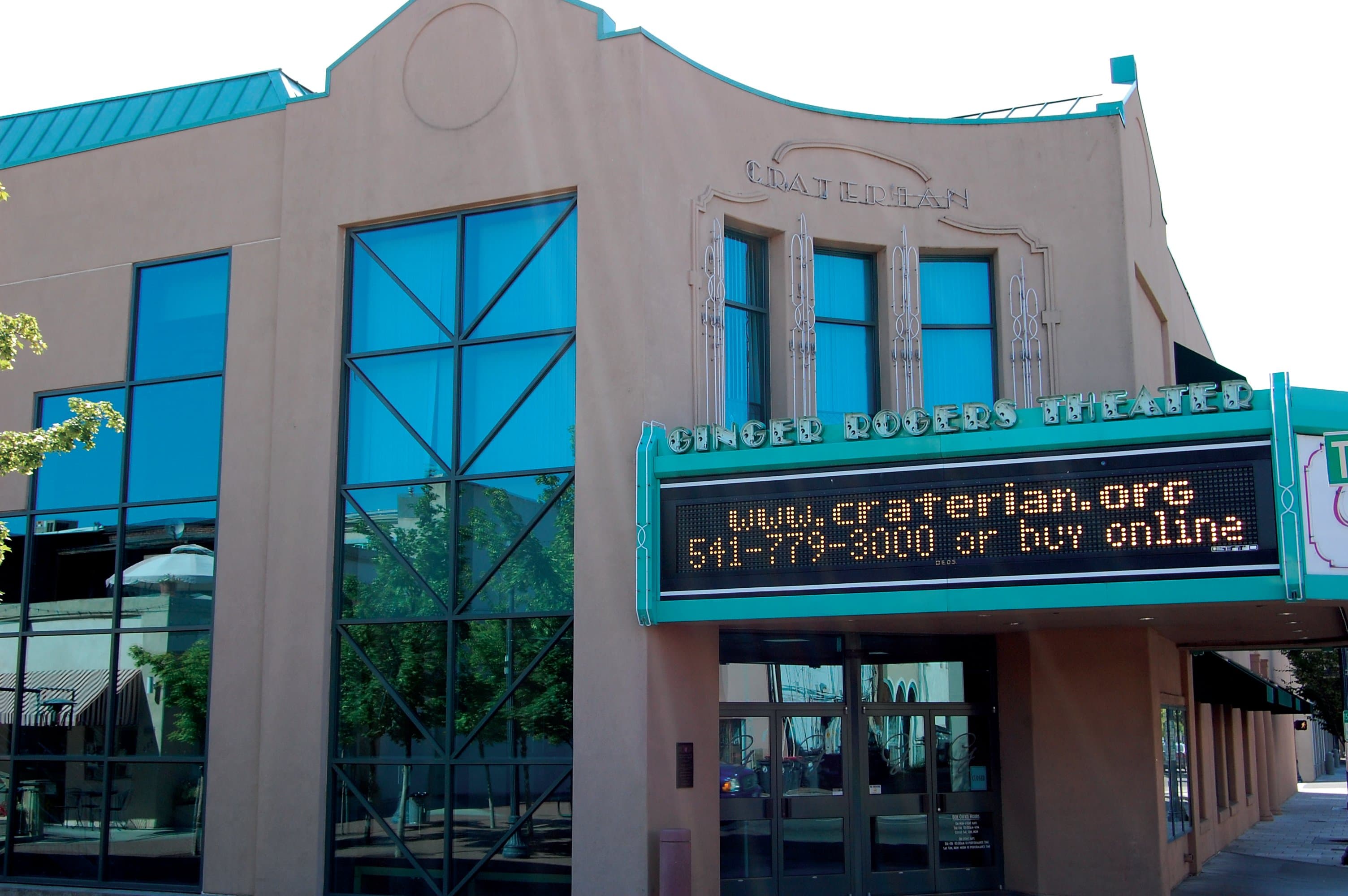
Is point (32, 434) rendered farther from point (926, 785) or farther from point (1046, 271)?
point (1046, 271)

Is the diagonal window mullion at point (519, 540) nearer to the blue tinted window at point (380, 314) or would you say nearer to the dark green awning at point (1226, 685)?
the blue tinted window at point (380, 314)

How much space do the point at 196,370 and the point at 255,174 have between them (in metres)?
2.76

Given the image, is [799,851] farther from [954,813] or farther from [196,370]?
[196,370]

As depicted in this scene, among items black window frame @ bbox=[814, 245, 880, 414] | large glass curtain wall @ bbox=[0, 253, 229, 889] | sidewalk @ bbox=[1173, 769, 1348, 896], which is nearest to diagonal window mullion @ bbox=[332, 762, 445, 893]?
large glass curtain wall @ bbox=[0, 253, 229, 889]

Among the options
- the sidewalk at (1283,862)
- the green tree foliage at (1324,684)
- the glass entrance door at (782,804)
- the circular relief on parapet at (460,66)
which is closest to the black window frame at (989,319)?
the glass entrance door at (782,804)

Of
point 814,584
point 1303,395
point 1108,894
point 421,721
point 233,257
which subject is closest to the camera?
point 1303,395

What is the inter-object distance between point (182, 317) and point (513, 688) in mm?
7296

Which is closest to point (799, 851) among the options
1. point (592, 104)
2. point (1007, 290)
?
point (1007, 290)

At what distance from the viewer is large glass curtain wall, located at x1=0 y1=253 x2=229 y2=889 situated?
16.1 metres

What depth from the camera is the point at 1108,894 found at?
15711mm

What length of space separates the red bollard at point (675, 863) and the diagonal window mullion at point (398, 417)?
16.5 feet

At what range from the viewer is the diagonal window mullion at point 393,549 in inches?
585

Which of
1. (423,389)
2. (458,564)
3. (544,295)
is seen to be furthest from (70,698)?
(544,295)

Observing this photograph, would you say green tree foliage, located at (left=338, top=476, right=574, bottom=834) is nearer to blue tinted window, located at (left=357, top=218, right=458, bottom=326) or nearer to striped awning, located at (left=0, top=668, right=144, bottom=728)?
blue tinted window, located at (left=357, top=218, right=458, bottom=326)
